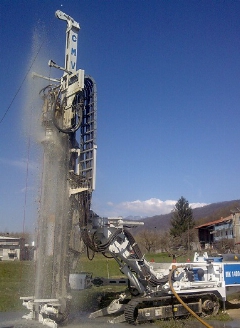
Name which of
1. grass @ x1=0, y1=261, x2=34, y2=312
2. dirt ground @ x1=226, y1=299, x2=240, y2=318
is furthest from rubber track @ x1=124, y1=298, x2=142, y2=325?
dirt ground @ x1=226, y1=299, x2=240, y2=318

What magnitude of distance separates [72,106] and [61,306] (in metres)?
6.14

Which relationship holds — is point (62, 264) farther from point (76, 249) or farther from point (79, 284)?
point (79, 284)

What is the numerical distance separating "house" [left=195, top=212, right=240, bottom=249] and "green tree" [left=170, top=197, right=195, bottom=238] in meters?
2.29

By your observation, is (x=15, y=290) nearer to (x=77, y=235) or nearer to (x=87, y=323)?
(x=87, y=323)

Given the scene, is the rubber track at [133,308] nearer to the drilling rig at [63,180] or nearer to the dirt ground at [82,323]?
the dirt ground at [82,323]

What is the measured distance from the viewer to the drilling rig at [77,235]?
1257 centimetres

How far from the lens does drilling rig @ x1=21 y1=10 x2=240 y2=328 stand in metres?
12.6

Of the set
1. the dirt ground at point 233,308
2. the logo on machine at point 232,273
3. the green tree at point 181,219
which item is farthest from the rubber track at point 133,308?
the green tree at point 181,219

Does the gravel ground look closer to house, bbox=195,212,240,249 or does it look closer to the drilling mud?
the drilling mud

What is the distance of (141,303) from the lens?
1369 cm

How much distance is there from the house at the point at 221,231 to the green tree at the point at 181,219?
2.29 metres

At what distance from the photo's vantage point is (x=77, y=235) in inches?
528

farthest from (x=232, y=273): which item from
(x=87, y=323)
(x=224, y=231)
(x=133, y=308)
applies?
(x=224, y=231)

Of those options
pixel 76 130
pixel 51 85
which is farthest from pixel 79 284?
pixel 51 85
